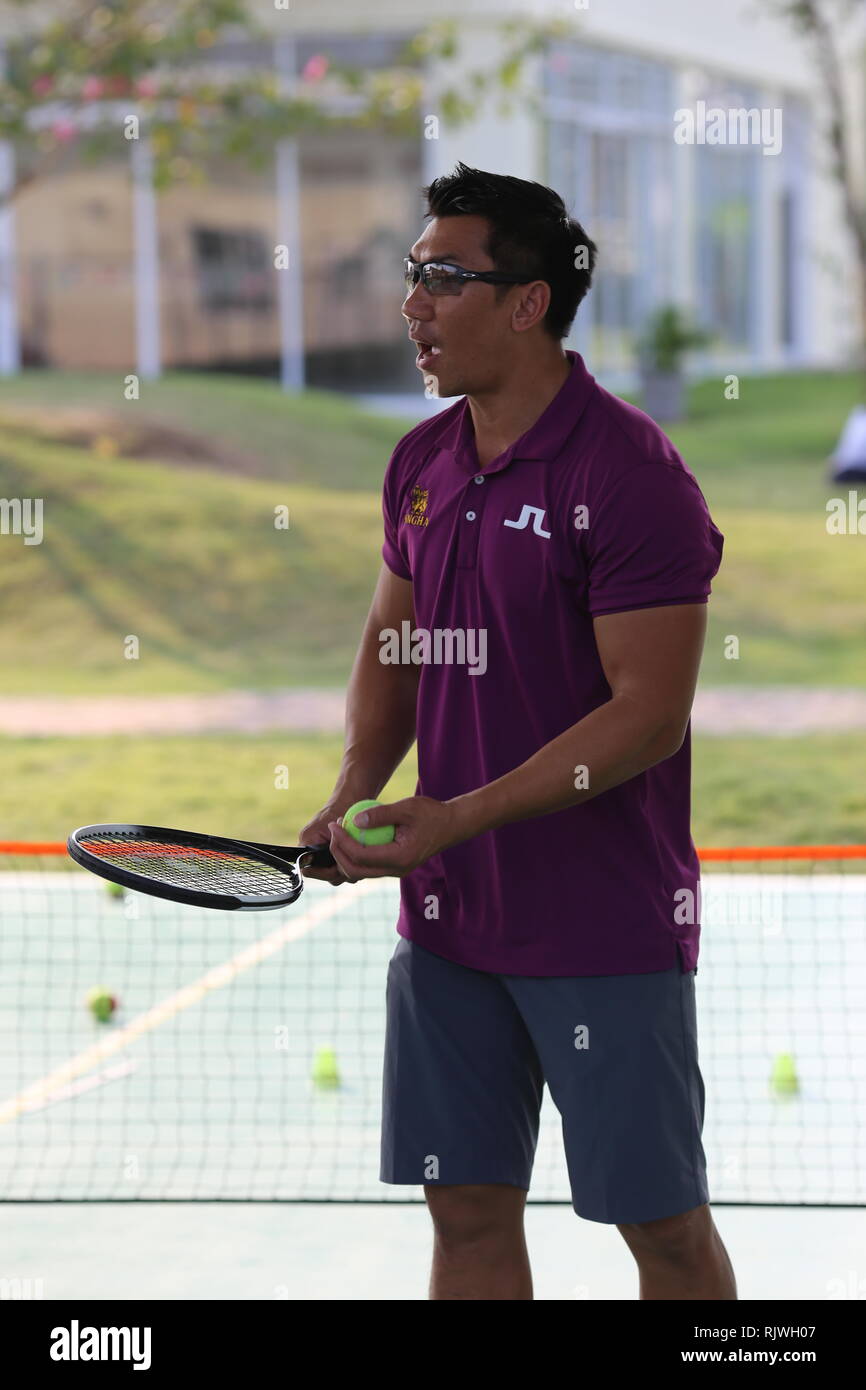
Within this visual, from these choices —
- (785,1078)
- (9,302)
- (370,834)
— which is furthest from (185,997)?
(9,302)

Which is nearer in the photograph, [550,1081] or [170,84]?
[550,1081]

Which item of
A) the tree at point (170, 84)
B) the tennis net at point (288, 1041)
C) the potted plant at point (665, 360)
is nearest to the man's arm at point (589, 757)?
the tennis net at point (288, 1041)

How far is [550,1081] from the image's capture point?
10.8 feet

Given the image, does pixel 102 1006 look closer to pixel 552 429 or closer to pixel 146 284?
pixel 552 429

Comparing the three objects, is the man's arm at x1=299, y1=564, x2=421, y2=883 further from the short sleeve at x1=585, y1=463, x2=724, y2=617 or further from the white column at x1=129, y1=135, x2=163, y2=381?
the white column at x1=129, y1=135, x2=163, y2=381

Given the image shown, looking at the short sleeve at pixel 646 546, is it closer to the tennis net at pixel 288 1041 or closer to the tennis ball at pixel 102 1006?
the tennis net at pixel 288 1041

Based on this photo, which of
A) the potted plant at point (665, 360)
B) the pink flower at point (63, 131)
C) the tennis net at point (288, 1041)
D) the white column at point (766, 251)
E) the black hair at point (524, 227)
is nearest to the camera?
the black hair at point (524, 227)

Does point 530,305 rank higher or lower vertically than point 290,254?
lower

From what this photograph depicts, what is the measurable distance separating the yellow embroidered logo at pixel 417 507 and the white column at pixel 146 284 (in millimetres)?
20856

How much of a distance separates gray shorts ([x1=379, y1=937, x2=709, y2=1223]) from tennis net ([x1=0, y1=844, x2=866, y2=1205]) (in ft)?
6.25

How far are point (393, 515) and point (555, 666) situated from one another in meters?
0.51

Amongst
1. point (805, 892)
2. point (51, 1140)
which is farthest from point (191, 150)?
point (51, 1140)

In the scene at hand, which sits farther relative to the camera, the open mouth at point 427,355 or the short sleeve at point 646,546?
the open mouth at point 427,355

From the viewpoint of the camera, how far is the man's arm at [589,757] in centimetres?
305
